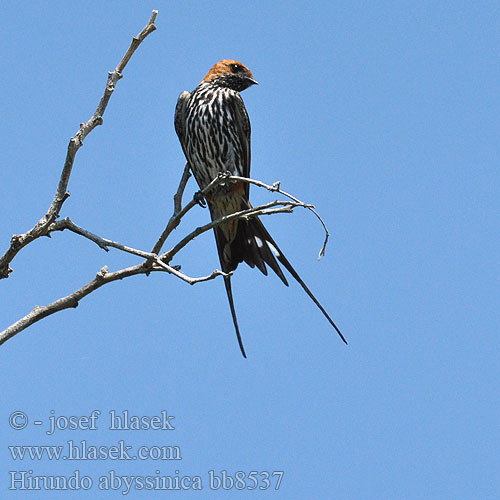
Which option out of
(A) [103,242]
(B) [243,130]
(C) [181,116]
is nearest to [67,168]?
(A) [103,242]

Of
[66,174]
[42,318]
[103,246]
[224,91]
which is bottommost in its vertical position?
[42,318]

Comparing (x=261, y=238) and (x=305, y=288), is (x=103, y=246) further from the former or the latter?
(x=261, y=238)

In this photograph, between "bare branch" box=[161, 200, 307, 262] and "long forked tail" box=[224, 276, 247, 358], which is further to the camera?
"long forked tail" box=[224, 276, 247, 358]

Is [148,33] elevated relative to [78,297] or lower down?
elevated

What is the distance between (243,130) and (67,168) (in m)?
2.26

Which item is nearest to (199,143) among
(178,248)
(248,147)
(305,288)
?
(248,147)

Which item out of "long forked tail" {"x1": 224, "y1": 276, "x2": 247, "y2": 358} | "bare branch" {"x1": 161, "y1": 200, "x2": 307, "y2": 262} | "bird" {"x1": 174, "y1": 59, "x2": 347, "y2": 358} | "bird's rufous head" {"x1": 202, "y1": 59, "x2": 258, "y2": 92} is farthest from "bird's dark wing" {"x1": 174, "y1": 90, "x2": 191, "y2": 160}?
"bare branch" {"x1": 161, "y1": 200, "x2": 307, "y2": 262}

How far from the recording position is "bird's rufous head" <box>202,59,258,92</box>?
5.76 meters

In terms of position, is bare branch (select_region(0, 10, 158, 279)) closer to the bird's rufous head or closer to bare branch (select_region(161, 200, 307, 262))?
bare branch (select_region(161, 200, 307, 262))

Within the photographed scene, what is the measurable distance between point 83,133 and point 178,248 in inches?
27.0

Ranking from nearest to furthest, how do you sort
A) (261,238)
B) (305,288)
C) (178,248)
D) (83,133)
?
(83,133), (178,248), (305,288), (261,238)

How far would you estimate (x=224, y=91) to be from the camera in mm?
5484

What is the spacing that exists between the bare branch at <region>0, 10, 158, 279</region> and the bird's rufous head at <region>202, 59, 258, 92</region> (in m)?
2.48

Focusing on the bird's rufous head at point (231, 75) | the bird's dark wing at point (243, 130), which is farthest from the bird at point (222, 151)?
the bird's rufous head at point (231, 75)
